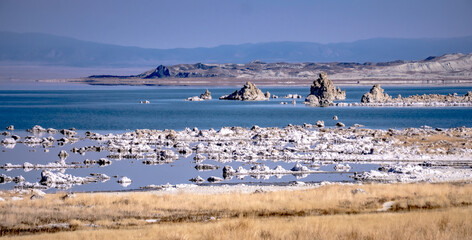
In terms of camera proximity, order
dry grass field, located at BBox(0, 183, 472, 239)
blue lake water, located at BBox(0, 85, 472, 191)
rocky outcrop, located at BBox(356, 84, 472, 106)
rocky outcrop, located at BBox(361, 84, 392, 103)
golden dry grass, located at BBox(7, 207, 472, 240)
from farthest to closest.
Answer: rocky outcrop, located at BBox(361, 84, 392, 103)
rocky outcrop, located at BBox(356, 84, 472, 106)
blue lake water, located at BBox(0, 85, 472, 191)
dry grass field, located at BBox(0, 183, 472, 239)
golden dry grass, located at BBox(7, 207, 472, 240)

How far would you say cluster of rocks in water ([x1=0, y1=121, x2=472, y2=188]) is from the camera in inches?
1049

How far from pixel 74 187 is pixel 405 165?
13.9m

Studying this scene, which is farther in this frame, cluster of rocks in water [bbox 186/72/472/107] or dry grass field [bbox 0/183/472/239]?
cluster of rocks in water [bbox 186/72/472/107]

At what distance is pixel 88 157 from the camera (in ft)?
106

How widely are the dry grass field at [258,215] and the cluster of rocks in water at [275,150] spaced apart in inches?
223

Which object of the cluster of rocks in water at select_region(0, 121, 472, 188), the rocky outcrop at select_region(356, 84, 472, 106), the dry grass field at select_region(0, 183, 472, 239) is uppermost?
the dry grass field at select_region(0, 183, 472, 239)

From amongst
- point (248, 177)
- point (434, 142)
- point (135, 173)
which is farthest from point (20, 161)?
point (434, 142)

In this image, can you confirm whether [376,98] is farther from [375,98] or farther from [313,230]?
[313,230]

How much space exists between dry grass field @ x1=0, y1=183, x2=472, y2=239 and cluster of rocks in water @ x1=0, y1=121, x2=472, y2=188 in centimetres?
567

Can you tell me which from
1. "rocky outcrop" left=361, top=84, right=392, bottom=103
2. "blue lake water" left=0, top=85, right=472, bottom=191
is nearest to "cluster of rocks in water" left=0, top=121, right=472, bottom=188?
"blue lake water" left=0, top=85, right=472, bottom=191

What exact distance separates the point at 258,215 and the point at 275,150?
53.0ft

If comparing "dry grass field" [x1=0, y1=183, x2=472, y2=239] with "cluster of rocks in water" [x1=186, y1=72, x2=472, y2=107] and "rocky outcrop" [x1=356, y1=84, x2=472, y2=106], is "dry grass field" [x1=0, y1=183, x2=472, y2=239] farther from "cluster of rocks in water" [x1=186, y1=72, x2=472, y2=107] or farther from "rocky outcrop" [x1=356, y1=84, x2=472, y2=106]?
"cluster of rocks in water" [x1=186, y1=72, x2=472, y2=107]

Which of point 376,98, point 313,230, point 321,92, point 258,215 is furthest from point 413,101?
point 313,230

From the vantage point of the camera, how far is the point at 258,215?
16906mm
